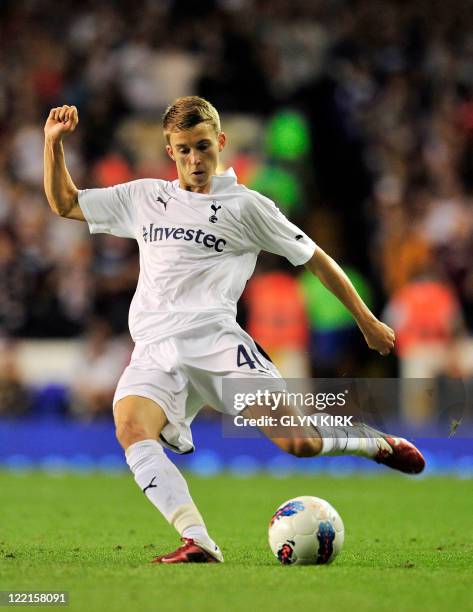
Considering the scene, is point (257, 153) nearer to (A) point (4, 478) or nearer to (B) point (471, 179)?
(B) point (471, 179)

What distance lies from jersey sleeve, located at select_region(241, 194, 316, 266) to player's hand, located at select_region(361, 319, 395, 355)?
1.60 ft

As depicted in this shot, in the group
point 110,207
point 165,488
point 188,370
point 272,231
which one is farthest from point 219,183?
point 165,488

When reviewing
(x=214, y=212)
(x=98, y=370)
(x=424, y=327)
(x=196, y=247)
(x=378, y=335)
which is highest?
(x=424, y=327)

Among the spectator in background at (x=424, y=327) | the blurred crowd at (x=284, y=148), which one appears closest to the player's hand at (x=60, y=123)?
the blurred crowd at (x=284, y=148)

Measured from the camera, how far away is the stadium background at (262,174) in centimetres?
1463

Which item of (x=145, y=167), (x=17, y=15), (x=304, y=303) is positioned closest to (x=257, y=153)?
(x=145, y=167)

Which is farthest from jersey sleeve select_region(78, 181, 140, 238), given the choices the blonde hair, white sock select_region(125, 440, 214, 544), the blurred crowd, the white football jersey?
the blurred crowd

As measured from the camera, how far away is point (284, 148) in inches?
650

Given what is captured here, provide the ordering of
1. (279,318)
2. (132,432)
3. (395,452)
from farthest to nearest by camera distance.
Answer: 1. (279,318)
2. (395,452)
3. (132,432)

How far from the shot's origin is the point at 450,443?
1458 cm

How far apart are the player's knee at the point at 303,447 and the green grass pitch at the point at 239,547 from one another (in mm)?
568

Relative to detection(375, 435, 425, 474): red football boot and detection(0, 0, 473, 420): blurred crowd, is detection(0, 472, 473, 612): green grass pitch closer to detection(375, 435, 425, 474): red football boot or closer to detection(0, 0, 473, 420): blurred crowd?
detection(375, 435, 425, 474): red football boot

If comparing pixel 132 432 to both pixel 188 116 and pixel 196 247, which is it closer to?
pixel 196 247

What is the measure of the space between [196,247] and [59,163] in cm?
A: 85
